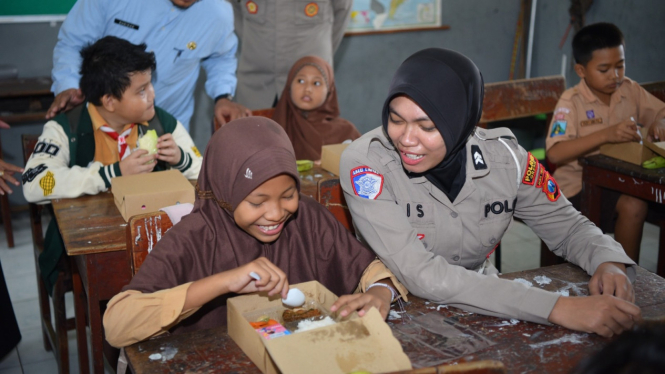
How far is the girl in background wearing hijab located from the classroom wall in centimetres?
383

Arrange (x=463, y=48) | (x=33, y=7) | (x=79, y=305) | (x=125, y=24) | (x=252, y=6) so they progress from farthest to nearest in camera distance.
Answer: (x=463, y=48), (x=33, y=7), (x=252, y=6), (x=125, y=24), (x=79, y=305)

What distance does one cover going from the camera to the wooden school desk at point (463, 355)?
1394mm

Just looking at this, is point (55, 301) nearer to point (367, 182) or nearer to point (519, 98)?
point (367, 182)

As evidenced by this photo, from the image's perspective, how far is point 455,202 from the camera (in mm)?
1924

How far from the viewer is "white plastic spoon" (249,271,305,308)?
1.53 meters

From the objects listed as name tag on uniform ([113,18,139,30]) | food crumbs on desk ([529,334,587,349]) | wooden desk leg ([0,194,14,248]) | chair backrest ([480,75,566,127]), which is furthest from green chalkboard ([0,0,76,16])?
food crumbs on desk ([529,334,587,349])

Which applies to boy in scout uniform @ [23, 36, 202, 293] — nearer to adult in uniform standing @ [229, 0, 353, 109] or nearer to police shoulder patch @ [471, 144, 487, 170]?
police shoulder patch @ [471, 144, 487, 170]

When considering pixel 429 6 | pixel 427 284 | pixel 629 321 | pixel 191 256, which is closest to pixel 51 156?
pixel 191 256

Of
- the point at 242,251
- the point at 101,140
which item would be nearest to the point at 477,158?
the point at 242,251

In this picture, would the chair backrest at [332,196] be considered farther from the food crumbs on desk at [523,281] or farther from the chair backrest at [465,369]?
the chair backrest at [465,369]

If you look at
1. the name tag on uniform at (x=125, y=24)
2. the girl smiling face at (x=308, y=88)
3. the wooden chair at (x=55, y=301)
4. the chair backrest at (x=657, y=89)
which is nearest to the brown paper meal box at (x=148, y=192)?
the wooden chair at (x=55, y=301)

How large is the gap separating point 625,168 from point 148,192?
2.01 m

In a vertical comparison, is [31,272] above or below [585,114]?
below

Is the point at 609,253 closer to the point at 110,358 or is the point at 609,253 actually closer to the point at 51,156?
the point at 110,358
